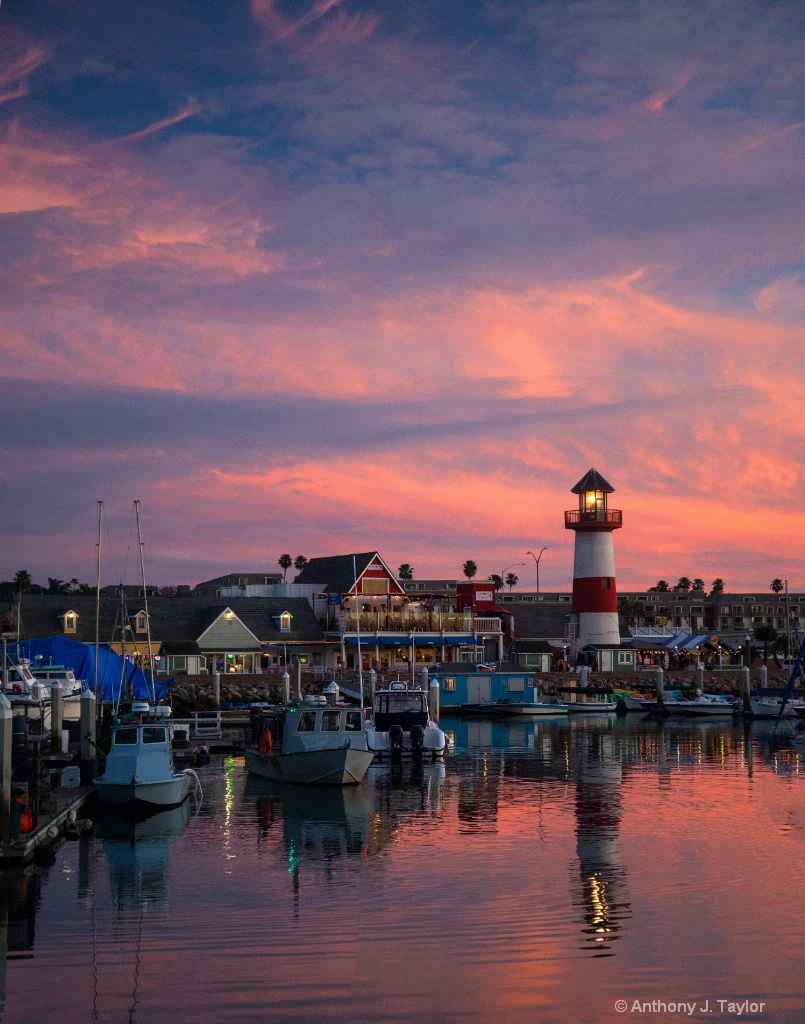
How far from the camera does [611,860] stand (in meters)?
29.3

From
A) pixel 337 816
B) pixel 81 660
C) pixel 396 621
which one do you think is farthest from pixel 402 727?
pixel 396 621

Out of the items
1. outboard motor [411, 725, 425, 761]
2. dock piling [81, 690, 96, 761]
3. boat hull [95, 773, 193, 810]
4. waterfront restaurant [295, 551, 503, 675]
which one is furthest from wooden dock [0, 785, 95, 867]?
waterfront restaurant [295, 551, 503, 675]

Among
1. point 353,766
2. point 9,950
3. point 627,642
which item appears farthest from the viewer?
point 627,642

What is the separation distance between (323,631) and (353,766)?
61434 millimetres

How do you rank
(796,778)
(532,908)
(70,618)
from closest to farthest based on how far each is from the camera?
(532,908) < (796,778) < (70,618)

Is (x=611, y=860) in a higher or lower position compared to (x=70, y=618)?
lower

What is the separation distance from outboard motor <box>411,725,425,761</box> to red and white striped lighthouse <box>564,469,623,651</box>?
50930 millimetres

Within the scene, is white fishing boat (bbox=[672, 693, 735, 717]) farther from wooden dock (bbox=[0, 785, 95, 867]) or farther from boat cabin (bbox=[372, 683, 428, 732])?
wooden dock (bbox=[0, 785, 95, 867])

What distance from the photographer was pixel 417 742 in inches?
2110

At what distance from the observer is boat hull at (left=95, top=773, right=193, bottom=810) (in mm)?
35719

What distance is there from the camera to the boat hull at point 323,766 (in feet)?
137

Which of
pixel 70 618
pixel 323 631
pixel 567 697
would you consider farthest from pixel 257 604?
pixel 567 697

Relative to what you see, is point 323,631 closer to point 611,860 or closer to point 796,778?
point 796,778

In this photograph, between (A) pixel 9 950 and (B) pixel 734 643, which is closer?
(A) pixel 9 950
